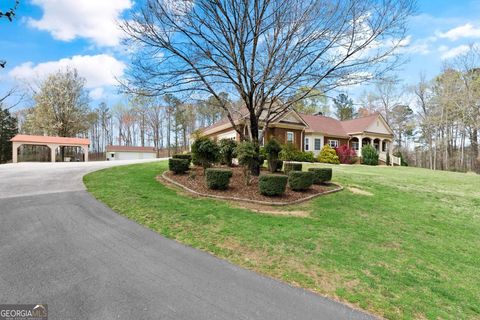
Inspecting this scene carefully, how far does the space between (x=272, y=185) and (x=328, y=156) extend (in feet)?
54.8

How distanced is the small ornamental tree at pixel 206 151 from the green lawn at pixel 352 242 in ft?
7.67

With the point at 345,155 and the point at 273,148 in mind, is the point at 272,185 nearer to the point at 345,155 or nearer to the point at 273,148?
the point at 273,148

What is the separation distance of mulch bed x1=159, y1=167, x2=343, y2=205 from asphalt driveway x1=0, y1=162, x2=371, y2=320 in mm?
3443

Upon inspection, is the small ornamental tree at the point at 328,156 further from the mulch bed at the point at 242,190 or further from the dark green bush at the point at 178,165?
the dark green bush at the point at 178,165

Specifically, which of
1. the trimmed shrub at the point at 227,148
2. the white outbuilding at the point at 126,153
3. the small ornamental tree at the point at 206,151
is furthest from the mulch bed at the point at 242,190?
the white outbuilding at the point at 126,153

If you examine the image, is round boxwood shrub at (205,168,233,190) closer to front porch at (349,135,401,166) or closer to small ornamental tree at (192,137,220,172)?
small ornamental tree at (192,137,220,172)

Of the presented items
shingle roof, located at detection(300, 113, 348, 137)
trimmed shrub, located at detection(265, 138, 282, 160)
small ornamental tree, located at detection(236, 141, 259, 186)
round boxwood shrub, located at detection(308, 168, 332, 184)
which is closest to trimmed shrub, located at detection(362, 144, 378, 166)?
shingle roof, located at detection(300, 113, 348, 137)

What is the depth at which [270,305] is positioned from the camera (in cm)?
288

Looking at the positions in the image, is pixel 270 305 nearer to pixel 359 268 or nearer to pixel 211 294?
pixel 211 294

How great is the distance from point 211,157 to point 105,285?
24.5 feet

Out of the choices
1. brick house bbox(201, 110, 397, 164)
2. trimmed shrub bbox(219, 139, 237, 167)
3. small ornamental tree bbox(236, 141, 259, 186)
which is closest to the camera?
small ornamental tree bbox(236, 141, 259, 186)

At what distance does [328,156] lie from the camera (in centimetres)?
2275

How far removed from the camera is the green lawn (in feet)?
11.1

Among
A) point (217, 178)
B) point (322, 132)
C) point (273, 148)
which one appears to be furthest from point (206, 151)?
point (322, 132)
